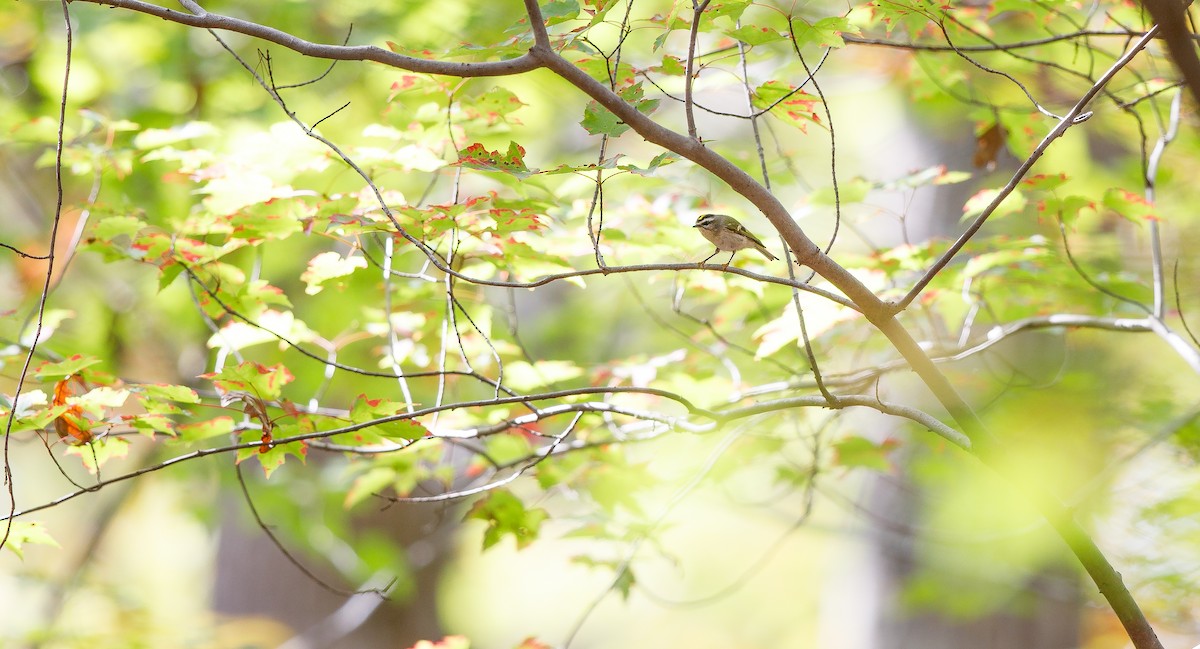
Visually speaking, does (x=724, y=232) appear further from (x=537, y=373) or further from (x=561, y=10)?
(x=537, y=373)

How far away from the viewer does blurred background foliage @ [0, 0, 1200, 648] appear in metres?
2.13

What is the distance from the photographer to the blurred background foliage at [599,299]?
213 centimetres

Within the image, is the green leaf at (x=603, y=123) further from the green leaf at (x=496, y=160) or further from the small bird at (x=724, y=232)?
the small bird at (x=724, y=232)

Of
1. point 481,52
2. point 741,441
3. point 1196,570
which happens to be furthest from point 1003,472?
point 1196,570

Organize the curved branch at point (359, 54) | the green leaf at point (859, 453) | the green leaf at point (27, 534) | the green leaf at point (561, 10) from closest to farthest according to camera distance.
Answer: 1. the curved branch at point (359, 54)
2. the green leaf at point (561, 10)
3. the green leaf at point (27, 534)
4. the green leaf at point (859, 453)

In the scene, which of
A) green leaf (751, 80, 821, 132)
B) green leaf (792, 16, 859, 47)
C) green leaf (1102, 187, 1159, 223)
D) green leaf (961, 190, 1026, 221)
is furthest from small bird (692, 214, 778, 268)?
green leaf (1102, 187, 1159, 223)

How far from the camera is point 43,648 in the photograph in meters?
4.06

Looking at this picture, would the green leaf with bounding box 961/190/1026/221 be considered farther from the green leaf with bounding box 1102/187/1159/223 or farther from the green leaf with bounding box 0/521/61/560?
the green leaf with bounding box 0/521/61/560

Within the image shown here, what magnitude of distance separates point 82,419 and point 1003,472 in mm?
1803

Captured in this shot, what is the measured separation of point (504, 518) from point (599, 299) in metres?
3.20

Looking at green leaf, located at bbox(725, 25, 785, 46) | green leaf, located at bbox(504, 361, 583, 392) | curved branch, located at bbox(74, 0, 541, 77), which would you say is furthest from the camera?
green leaf, located at bbox(504, 361, 583, 392)

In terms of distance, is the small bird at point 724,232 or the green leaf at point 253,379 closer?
the small bird at point 724,232

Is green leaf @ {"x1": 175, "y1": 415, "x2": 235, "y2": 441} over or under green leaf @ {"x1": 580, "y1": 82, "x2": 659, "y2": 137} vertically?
under

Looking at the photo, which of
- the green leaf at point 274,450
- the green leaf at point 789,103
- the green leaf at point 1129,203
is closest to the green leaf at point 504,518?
the green leaf at point 274,450
